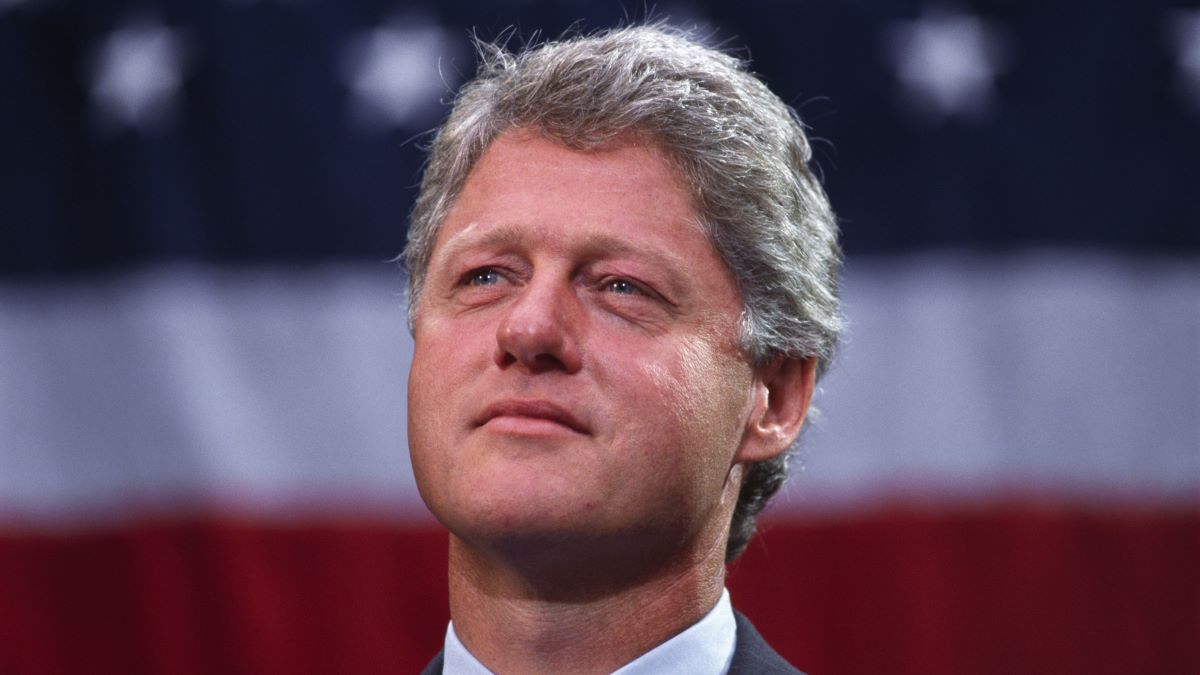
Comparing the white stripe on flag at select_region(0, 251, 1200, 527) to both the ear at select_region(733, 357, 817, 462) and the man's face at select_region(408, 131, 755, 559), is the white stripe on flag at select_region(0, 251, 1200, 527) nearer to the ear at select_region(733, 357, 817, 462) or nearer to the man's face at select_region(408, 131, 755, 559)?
the ear at select_region(733, 357, 817, 462)

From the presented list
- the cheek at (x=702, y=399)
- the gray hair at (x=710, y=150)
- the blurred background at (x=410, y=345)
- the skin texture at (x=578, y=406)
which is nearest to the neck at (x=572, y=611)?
the skin texture at (x=578, y=406)

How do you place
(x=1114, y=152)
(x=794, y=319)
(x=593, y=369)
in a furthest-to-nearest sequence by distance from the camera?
1. (x=1114, y=152)
2. (x=794, y=319)
3. (x=593, y=369)

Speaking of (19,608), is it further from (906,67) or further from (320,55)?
(906,67)

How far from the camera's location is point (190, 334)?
10.6ft

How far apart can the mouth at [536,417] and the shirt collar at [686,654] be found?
246mm

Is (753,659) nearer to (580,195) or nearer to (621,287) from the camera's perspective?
(621,287)

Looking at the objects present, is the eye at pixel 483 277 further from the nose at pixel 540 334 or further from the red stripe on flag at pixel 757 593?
the red stripe on flag at pixel 757 593

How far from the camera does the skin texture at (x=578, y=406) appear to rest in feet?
4.68

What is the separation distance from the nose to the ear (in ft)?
0.86

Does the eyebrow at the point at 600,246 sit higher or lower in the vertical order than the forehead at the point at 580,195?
lower

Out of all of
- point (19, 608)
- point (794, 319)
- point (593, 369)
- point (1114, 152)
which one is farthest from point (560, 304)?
point (19, 608)

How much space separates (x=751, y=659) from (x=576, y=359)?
1.21 feet

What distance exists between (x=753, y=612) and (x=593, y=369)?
1.85 meters

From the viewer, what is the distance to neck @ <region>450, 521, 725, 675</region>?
1.48m
